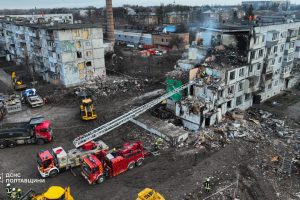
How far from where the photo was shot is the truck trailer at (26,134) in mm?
25406

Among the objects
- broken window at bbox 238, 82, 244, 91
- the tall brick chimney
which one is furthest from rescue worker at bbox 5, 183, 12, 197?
the tall brick chimney

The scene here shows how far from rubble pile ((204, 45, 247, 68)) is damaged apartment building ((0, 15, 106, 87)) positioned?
20863mm

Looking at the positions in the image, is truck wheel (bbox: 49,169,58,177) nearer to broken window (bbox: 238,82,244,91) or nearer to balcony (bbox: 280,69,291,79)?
broken window (bbox: 238,82,244,91)

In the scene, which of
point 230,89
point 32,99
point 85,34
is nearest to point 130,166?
point 230,89

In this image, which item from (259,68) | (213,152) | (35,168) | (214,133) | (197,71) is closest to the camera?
(35,168)

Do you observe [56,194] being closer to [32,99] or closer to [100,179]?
[100,179]

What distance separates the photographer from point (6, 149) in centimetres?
2553

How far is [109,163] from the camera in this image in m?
20.8

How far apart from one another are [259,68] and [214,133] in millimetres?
13679

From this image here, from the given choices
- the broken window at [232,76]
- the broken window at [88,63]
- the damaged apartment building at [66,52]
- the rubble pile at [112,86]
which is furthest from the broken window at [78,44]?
the broken window at [232,76]

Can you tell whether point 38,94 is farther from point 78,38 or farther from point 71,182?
point 71,182

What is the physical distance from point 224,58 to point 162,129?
1334cm

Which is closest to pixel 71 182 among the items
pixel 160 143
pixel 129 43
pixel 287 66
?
pixel 160 143

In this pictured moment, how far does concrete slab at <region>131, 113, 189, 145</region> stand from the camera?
25.8 metres
